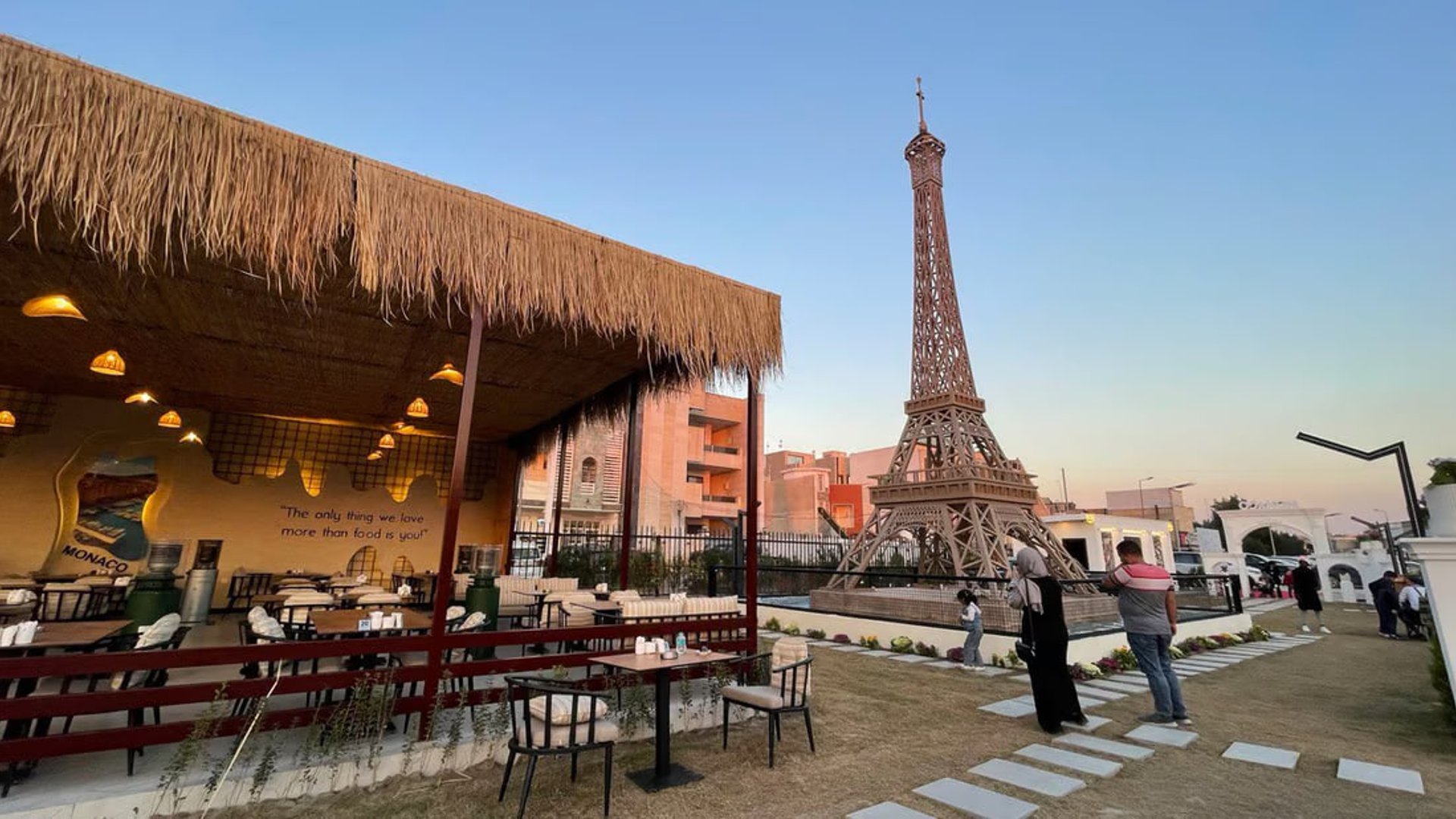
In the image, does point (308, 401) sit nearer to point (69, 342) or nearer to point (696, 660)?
point (69, 342)

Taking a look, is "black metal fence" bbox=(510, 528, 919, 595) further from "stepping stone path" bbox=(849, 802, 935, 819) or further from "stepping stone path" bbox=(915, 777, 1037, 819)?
"stepping stone path" bbox=(849, 802, 935, 819)

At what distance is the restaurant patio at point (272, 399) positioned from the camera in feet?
9.36

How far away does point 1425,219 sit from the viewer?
352 inches

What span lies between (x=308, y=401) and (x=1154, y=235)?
15198 mm

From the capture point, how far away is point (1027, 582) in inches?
187

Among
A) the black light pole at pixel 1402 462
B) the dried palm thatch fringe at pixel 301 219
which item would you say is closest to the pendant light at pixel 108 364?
the dried palm thatch fringe at pixel 301 219

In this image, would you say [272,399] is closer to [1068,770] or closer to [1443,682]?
[1068,770]

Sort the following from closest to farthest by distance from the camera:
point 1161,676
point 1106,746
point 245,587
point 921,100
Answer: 1. point 1106,746
2. point 1161,676
3. point 245,587
4. point 921,100

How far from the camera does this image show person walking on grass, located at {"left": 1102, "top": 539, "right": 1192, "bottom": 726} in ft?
15.2

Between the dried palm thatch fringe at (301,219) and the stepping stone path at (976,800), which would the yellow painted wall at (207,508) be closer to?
the dried palm thatch fringe at (301,219)

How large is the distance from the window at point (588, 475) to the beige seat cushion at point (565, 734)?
21.9 metres

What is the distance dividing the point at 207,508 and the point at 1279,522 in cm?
3273

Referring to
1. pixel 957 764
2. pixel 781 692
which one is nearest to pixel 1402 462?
pixel 957 764

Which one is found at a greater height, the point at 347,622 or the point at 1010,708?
the point at 347,622
